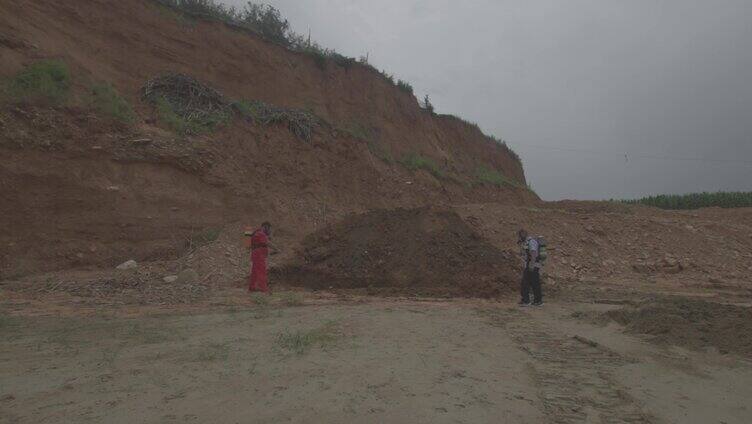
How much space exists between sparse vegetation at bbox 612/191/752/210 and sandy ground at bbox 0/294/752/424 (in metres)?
32.9

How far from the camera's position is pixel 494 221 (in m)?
16.1

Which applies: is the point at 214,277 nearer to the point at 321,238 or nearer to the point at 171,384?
the point at 321,238

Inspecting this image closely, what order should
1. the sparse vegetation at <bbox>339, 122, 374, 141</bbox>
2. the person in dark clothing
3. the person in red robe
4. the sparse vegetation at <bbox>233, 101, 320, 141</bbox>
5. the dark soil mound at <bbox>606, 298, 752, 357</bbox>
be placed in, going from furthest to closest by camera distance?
the sparse vegetation at <bbox>339, 122, 374, 141</bbox> → the sparse vegetation at <bbox>233, 101, 320, 141</bbox> → the person in red robe → the person in dark clothing → the dark soil mound at <bbox>606, 298, 752, 357</bbox>

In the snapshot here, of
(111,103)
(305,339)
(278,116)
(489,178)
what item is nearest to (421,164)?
(489,178)

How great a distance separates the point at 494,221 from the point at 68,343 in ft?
41.4

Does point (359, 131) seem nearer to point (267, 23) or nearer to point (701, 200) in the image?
point (267, 23)

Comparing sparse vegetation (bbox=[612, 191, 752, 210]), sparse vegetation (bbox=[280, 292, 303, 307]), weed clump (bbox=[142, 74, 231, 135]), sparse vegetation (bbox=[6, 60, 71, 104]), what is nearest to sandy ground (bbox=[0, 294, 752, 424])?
sparse vegetation (bbox=[280, 292, 303, 307])

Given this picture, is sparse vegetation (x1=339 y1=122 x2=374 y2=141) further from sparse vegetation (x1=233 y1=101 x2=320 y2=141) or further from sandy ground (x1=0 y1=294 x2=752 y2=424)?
sandy ground (x1=0 y1=294 x2=752 y2=424)

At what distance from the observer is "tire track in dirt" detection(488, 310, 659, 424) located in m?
3.73

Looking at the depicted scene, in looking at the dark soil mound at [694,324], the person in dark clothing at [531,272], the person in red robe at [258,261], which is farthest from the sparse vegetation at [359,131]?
the dark soil mound at [694,324]

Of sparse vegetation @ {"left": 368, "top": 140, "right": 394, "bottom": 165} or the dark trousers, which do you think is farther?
sparse vegetation @ {"left": 368, "top": 140, "right": 394, "bottom": 165}

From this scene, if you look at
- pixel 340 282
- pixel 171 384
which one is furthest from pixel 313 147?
pixel 171 384

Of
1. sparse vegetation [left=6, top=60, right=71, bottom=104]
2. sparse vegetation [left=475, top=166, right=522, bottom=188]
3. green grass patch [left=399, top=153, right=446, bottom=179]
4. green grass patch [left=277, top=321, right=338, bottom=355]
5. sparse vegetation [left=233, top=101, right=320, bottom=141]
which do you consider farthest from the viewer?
sparse vegetation [left=475, top=166, right=522, bottom=188]

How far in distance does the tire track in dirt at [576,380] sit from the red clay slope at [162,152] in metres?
8.29
